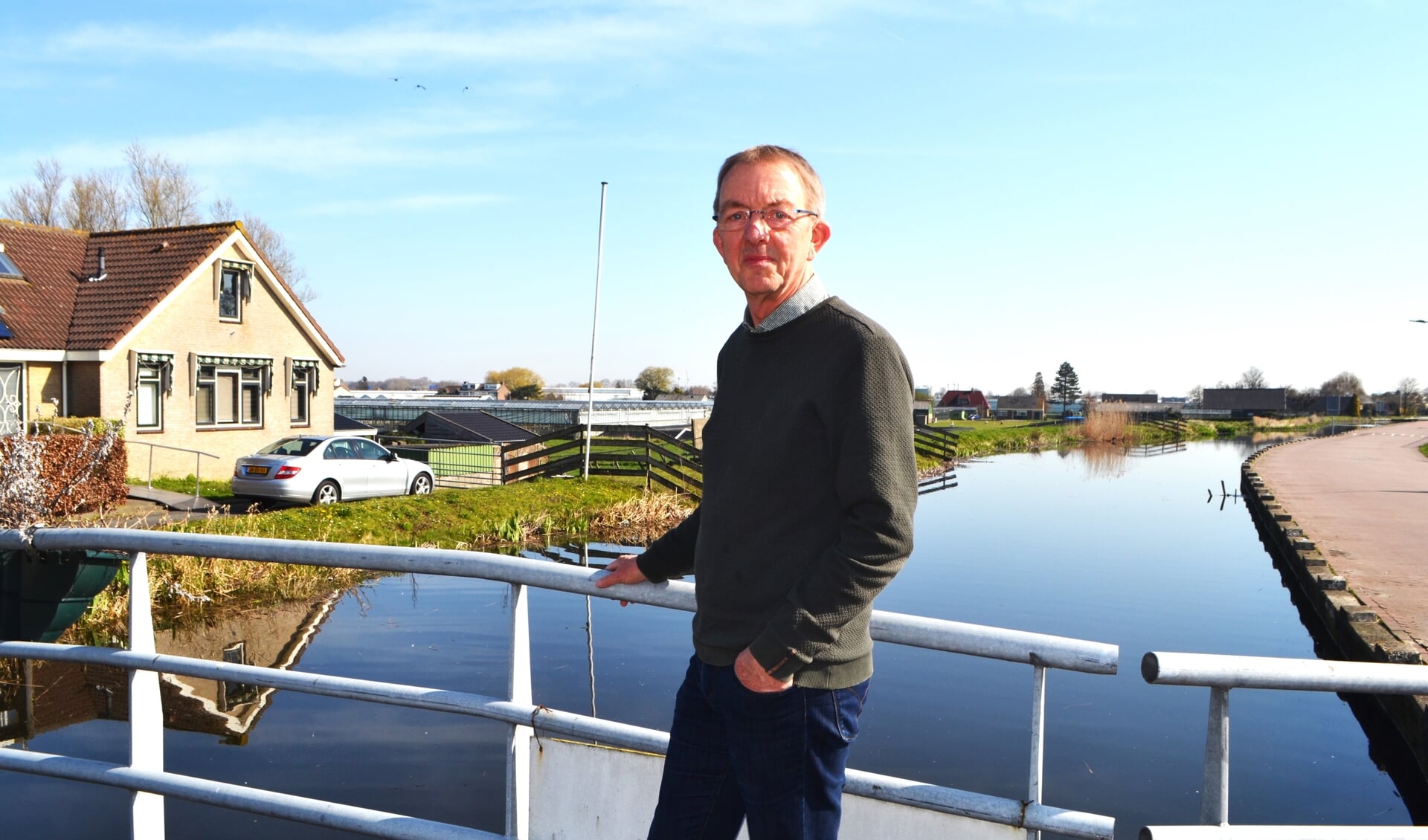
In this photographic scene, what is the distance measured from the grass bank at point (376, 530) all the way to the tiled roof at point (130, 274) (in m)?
3.93

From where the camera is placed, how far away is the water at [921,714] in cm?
755

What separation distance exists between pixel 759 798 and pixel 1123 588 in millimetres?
15297

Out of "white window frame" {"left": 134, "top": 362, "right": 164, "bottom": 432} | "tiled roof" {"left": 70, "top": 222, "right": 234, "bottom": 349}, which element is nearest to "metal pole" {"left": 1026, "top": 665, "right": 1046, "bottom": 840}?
"tiled roof" {"left": 70, "top": 222, "right": 234, "bottom": 349}

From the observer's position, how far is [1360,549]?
16344mm

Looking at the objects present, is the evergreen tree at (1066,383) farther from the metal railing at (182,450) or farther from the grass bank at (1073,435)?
the metal railing at (182,450)

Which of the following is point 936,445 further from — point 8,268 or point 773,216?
point 773,216

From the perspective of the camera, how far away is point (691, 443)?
87.5 ft

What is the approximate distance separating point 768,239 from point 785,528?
0.57 meters

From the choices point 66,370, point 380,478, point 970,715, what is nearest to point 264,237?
point 66,370

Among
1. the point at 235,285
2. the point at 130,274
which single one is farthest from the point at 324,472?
the point at 130,274

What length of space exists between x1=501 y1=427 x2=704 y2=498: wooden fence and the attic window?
35.5 feet

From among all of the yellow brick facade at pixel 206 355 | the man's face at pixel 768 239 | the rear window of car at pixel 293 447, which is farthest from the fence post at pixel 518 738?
the yellow brick facade at pixel 206 355

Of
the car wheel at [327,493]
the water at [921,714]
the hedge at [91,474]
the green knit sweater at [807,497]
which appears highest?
→ the green knit sweater at [807,497]

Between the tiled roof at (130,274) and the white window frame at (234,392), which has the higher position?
the tiled roof at (130,274)
